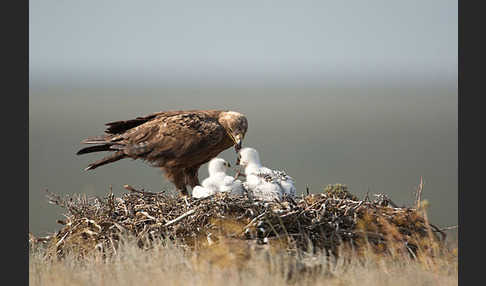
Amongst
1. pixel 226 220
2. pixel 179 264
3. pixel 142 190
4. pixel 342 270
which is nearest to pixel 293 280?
pixel 342 270

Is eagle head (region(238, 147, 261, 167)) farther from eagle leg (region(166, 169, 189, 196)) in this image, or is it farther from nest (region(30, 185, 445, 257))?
eagle leg (region(166, 169, 189, 196))

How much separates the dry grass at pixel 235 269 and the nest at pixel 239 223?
1.44ft

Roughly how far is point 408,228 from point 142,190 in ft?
11.7

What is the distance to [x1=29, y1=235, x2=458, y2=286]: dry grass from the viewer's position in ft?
21.2

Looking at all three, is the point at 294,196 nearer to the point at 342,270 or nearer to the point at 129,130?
the point at 342,270

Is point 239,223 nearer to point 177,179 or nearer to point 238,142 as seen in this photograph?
point 238,142

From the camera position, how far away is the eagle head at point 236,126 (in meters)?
9.53

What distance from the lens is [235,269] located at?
6.56m

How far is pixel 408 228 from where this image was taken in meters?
8.73

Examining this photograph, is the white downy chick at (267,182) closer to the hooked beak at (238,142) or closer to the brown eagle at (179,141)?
the hooked beak at (238,142)

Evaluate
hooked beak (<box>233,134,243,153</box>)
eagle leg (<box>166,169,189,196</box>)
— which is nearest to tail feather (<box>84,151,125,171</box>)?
eagle leg (<box>166,169,189,196</box>)

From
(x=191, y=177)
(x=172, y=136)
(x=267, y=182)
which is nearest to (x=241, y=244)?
(x=267, y=182)

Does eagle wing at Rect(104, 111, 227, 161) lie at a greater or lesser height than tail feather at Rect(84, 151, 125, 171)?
greater

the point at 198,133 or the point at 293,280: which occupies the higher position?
the point at 198,133
